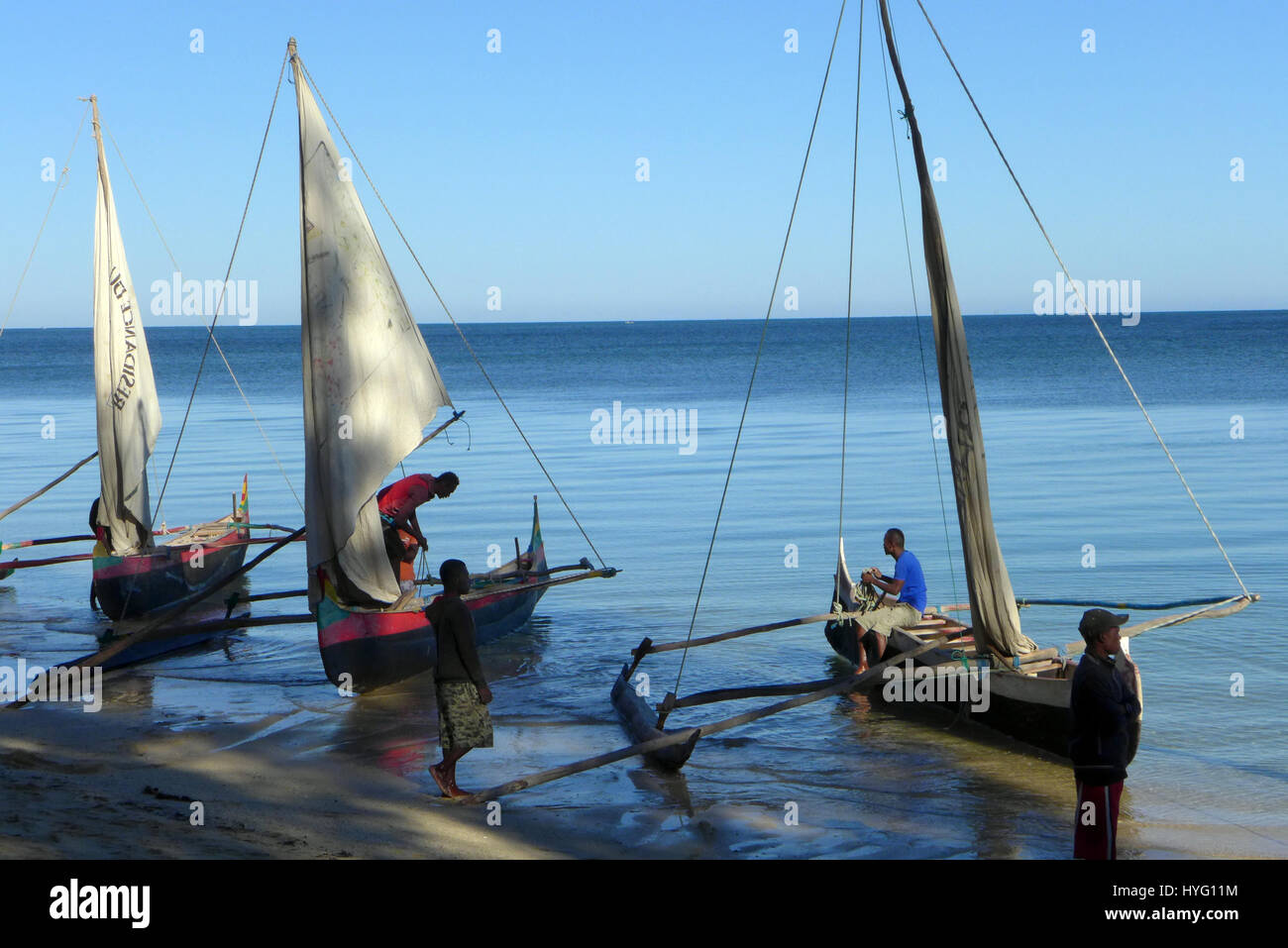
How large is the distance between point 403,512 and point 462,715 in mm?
5439

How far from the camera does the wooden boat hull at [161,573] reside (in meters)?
17.3

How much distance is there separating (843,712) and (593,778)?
11.3ft

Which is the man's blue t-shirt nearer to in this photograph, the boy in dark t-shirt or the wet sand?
the wet sand

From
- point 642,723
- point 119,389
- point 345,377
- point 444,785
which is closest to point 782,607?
point 642,723

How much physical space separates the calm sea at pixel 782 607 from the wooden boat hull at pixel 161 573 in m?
0.73

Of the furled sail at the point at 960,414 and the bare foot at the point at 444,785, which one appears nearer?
the bare foot at the point at 444,785

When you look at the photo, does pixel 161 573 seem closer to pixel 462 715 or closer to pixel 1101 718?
pixel 462 715

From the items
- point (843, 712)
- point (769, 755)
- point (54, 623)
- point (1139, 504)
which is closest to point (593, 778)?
point (769, 755)

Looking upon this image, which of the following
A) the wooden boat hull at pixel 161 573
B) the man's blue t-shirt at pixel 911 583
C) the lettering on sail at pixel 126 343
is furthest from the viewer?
the lettering on sail at pixel 126 343

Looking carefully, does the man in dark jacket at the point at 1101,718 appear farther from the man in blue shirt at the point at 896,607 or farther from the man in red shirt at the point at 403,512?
the man in red shirt at the point at 403,512

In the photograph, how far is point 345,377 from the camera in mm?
13078

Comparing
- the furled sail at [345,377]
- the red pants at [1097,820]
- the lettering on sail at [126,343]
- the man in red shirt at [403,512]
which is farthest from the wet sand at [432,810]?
the lettering on sail at [126,343]

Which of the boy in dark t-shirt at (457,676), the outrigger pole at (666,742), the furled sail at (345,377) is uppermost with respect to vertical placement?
the furled sail at (345,377)
